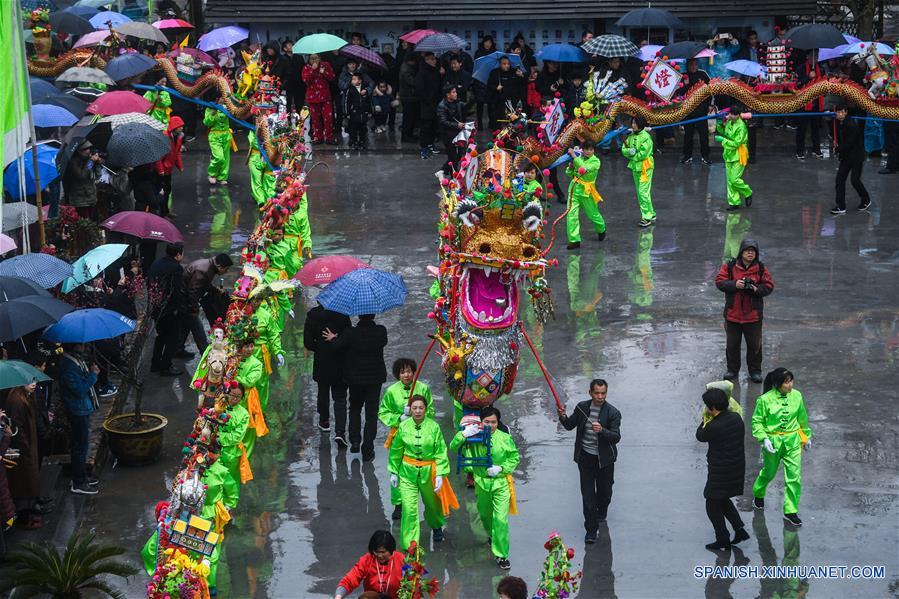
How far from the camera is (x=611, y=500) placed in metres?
11.6

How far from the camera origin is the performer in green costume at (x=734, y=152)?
66.5 ft

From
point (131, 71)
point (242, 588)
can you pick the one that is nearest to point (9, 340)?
point (242, 588)

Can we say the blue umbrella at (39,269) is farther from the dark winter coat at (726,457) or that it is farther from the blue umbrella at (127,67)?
the blue umbrella at (127,67)

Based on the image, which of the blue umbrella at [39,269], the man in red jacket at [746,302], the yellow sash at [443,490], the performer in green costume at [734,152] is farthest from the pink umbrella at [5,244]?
the performer in green costume at [734,152]

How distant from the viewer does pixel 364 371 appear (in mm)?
12461

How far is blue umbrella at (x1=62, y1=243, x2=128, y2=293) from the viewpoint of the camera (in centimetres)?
1322

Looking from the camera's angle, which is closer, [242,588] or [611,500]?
[242,588]

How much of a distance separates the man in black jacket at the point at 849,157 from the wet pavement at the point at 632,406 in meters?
0.36

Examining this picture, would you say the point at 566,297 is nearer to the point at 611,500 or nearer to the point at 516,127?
the point at 516,127

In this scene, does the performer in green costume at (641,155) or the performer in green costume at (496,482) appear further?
the performer in green costume at (641,155)

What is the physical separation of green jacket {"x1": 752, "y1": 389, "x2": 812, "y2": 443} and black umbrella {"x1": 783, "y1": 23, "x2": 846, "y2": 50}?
47.4ft

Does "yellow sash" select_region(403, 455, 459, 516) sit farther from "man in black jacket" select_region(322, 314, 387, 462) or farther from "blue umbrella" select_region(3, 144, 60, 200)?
"blue umbrella" select_region(3, 144, 60, 200)

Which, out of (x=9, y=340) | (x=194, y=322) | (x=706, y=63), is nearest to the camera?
(x=9, y=340)

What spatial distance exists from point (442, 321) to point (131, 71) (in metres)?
11.1
